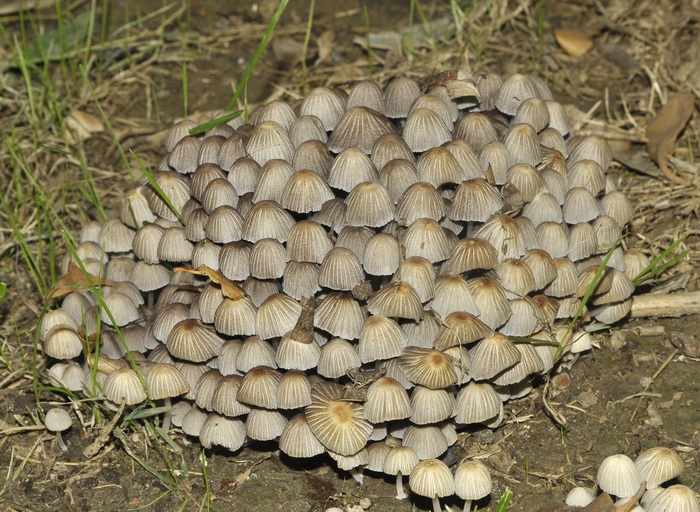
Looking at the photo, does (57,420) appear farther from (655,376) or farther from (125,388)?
(655,376)

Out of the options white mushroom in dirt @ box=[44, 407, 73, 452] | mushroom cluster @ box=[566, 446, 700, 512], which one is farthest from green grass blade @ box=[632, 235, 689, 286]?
white mushroom in dirt @ box=[44, 407, 73, 452]

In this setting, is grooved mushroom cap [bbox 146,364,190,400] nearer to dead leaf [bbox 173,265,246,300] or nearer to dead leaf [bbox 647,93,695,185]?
dead leaf [bbox 173,265,246,300]

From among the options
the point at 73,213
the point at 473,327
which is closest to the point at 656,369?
the point at 473,327

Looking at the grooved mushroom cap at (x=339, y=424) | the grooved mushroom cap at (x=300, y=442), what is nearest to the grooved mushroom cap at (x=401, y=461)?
the grooved mushroom cap at (x=339, y=424)

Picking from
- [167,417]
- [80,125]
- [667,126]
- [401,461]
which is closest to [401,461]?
[401,461]

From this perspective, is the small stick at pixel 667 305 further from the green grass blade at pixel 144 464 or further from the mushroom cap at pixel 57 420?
the mushroom cap at pixel 57 420

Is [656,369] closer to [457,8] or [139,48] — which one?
[457,8]

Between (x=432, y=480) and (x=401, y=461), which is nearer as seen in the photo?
(x=432, y=480)
